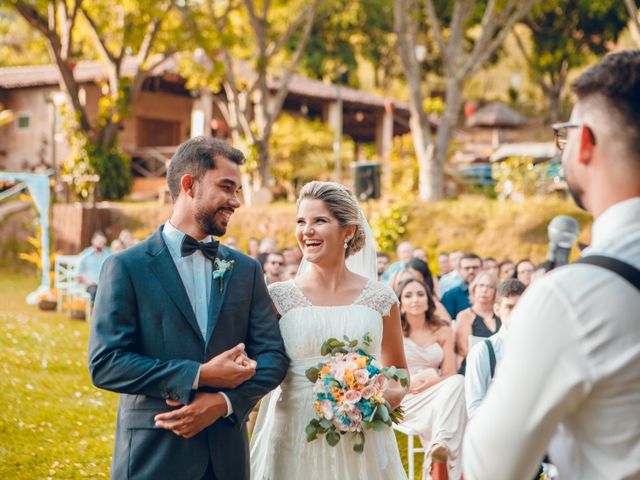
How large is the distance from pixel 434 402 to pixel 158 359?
129 inches

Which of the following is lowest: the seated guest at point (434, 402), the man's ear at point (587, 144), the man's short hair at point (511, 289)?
the seated guest at point (434, 402)

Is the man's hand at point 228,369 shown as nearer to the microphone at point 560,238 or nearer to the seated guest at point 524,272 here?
the microphone at point 560,238

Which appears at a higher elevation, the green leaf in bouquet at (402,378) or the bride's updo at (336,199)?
the bride's updo at (336,199)

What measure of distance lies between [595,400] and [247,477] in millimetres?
2175

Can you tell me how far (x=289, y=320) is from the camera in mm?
4434

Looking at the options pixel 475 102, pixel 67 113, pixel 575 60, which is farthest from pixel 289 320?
pixel 475 102

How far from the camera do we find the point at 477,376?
5.04m

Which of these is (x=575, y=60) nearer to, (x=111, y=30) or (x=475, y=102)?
(x=475, y=102)

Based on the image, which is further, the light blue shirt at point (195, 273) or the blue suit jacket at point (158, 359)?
the light blue shirt at point (195, 273)

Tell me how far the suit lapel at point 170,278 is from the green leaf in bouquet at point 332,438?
940 millimetres

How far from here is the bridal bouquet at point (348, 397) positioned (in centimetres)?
407

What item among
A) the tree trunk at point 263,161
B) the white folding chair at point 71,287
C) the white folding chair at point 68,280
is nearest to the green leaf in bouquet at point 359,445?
the white folding chair at point 71,287

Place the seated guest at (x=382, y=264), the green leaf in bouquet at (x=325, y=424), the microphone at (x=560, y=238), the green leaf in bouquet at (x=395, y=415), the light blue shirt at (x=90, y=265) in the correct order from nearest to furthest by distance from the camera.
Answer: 1. the green leaf in bouquet at (x=325, y=424)
2. the green leaf in bouquet at (x=395, y=415)
3. the microphone at (x=560, y=238)
4. the seated guest at (x=382, y=264)
5. the light blue shirt at (x=90, y=265)

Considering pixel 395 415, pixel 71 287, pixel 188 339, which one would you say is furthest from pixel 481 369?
pixel 71 287
